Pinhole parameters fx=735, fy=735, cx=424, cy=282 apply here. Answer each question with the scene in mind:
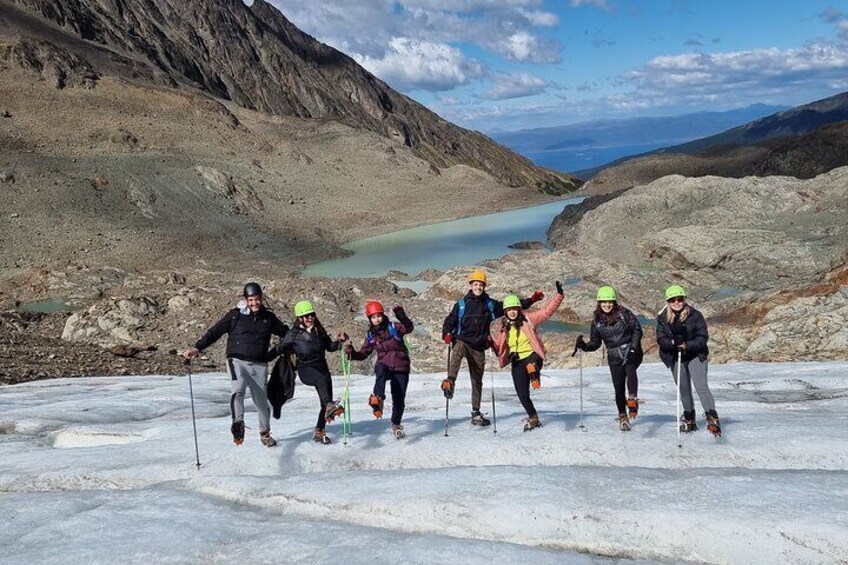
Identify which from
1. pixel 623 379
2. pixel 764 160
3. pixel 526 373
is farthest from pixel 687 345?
pixel 764 160

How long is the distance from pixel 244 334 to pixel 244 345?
164mm

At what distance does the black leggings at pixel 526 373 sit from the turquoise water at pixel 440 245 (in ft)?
148

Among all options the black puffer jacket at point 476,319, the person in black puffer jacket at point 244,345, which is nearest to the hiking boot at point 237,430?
the person in black puffer jacket at point 244,345

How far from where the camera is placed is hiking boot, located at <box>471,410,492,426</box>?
12.3 meters

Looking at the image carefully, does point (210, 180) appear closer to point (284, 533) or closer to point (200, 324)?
point (200, 324)

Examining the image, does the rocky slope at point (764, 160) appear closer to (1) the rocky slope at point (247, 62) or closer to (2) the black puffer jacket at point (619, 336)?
(1) the rocky slope at point (247, 62)

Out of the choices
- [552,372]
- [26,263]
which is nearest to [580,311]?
[552,372]

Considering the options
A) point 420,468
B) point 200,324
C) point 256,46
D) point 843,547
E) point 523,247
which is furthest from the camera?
point 256,46

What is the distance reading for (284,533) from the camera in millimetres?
8359

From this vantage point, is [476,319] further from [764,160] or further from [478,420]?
[764,160]

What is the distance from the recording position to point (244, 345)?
430 inches

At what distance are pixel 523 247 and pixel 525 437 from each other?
199 ft

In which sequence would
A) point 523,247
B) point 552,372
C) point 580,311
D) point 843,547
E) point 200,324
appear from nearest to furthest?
1. point 843,547
2. point 552,372
3. point 200,324
4. point 580,311
5. point 523,247

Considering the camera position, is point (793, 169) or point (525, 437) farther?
point (793, 169)
